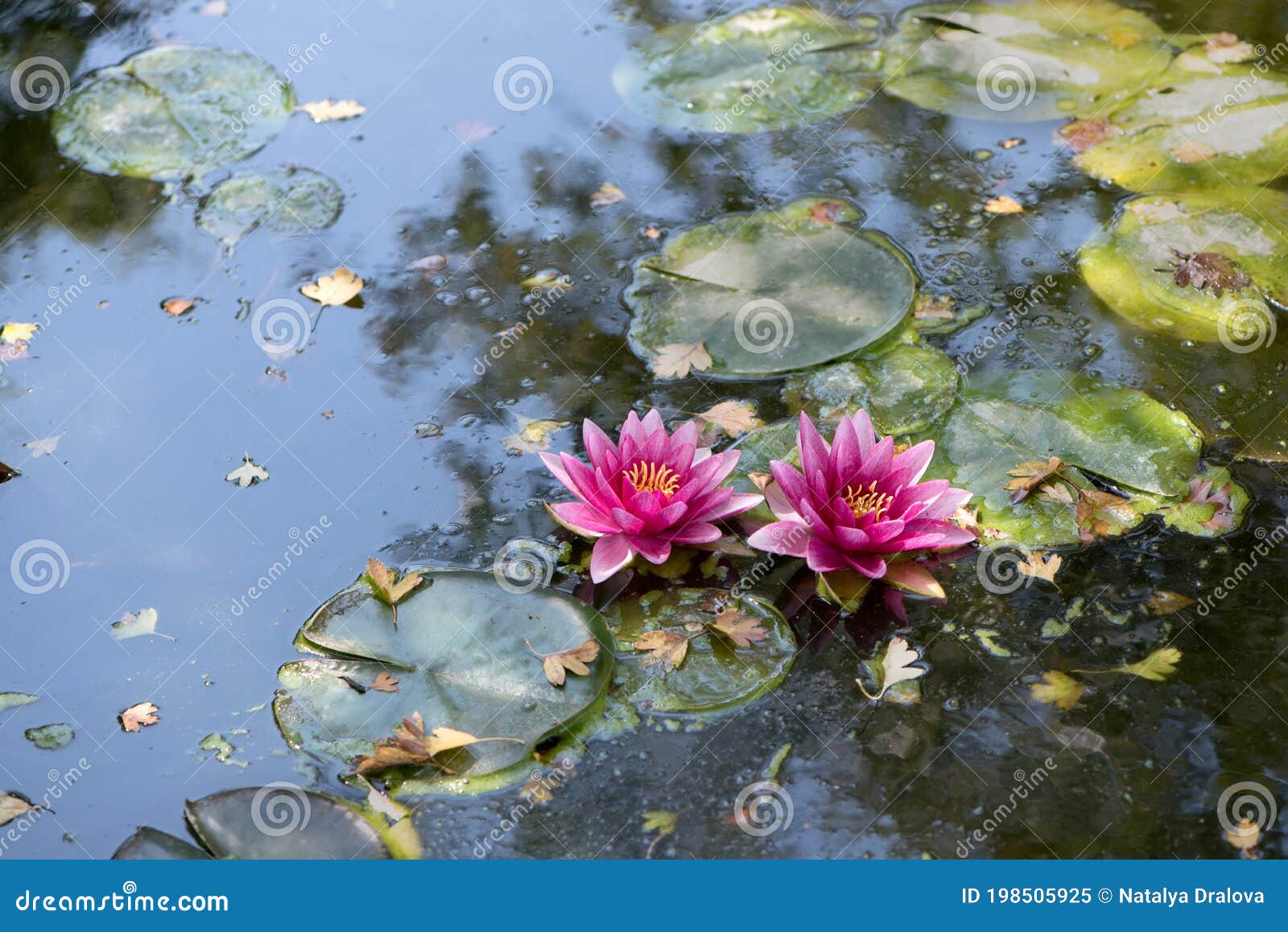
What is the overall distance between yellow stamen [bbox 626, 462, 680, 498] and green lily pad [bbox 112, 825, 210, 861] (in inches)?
51.8

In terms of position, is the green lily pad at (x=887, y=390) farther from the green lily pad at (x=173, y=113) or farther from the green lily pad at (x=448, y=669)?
the green lily pad at (x=173, y=113)

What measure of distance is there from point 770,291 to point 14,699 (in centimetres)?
245

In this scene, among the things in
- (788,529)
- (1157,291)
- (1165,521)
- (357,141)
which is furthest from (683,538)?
(357,141)

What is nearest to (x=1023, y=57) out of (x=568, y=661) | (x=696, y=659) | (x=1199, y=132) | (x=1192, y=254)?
(x=1199, y=132)

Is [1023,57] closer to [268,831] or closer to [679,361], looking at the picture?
[679,361]

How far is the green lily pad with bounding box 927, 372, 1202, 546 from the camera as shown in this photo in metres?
2.98

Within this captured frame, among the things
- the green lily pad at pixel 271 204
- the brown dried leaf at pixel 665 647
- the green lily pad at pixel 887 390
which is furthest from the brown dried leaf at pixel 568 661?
the green lily pad at pixel 271 204

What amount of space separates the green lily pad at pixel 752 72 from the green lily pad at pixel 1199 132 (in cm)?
104

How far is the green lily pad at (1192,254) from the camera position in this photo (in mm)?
3543

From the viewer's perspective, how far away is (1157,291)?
3.65 m

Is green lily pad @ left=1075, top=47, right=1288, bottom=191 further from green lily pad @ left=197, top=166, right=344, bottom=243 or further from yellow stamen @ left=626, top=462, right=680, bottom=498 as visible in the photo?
green lily pad @ left=197, top=166, right=344, bottom=243

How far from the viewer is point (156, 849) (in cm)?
235

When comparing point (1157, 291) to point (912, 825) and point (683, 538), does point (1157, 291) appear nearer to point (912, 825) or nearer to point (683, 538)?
point (683, 538)

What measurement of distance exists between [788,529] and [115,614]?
1781 mm
